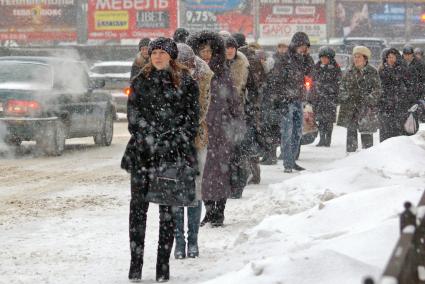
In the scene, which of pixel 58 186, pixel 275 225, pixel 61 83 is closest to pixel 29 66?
pixel 61 83

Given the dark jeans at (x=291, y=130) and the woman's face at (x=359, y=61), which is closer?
the dark jeans at (x=291, y=130)

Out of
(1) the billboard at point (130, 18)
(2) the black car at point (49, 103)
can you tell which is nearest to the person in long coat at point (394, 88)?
(2) the black car at point (49, 103)

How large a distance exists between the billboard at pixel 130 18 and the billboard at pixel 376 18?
8.57 meters

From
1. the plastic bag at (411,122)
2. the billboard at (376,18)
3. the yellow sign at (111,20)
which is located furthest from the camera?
the billboard at (376,18)

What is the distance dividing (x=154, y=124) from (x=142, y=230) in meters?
0.72

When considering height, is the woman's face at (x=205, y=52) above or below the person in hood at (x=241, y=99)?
above

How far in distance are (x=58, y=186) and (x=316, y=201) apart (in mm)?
4057

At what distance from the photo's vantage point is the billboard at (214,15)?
51062 millimetres

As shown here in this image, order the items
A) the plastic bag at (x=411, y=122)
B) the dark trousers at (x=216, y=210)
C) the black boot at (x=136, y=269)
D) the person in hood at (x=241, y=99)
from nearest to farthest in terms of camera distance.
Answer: the black boot at (x=136, y=269) → the dark trousers at (x=216, y=210) → the person in hood at (x=241, y=99) → the plastic bag at (x=411, y=122)

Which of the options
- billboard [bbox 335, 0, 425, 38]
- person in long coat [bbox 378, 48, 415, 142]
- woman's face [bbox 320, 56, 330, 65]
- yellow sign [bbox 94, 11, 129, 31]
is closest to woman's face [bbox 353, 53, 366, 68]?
person in long coat [bbox 378, 48, 415, 142]

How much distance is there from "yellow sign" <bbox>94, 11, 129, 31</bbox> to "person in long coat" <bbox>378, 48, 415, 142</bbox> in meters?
37.0

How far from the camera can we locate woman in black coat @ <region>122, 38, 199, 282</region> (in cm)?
721

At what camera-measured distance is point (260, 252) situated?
7730 millimetres

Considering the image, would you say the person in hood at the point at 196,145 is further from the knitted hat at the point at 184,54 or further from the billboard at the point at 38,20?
the billboard at the point at 38,20
